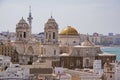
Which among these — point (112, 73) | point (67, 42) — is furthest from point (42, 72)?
point (67, 42)

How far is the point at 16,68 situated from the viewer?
482 inches

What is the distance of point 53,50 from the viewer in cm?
1441

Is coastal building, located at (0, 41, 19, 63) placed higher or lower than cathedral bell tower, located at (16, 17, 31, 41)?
lower

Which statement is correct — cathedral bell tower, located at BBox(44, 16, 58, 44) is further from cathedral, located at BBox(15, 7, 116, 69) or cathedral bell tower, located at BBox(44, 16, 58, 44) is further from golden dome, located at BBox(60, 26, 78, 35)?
golden dome, located at BBox(60, 26, 78, 35)

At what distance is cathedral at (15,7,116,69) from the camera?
14.4 m

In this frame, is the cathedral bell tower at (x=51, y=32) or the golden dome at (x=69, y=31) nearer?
the cathedral bell tower at (x=51, y=32)

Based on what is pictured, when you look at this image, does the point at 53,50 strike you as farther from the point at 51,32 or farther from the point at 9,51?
the point at 9,51

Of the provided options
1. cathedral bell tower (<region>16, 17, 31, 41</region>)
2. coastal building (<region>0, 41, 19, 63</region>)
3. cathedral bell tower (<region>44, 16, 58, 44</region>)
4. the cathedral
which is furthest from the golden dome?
cathedral bell tower (<region>44, 16, 58, 44</region>)

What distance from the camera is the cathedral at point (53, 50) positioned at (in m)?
14.4

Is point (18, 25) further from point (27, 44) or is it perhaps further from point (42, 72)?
point (42, 72)

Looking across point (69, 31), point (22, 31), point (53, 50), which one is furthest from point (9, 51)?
point (53, 50)

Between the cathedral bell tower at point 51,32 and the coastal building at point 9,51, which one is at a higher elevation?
the cathedral bell tower at point 51,32

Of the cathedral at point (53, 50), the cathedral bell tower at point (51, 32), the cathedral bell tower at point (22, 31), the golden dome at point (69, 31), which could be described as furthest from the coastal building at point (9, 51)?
the golden dome at point (69, 31)

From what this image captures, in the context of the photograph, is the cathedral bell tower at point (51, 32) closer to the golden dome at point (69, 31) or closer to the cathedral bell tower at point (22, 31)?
the cathedral bell tower at point (22, 31)
